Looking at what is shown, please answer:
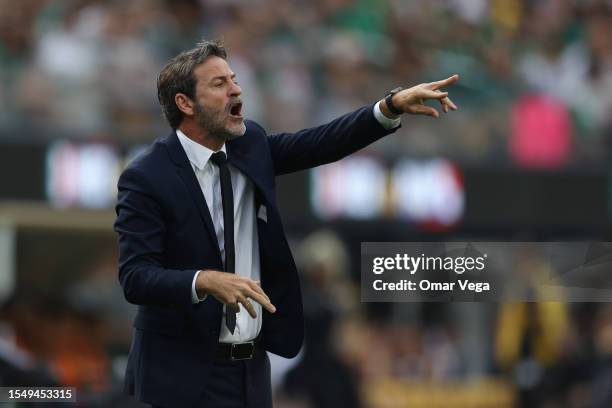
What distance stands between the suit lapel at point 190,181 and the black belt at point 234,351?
1.00 ft

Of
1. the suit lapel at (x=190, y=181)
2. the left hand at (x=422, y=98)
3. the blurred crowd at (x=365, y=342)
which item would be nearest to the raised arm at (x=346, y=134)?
the left hand at (x=422, y=98)

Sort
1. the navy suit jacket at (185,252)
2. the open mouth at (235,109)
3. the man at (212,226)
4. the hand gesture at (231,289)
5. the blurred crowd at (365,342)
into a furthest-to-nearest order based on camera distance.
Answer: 1. the blurred crowd at (365,342)
2. the open mouth at (235,109)
3. the man at (212,226)
4. the navy suit jacket at (185,252)
5. the hand gesture at (231,289)

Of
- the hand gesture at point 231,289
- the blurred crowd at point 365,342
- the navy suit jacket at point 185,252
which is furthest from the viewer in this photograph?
the blurred crowd at point 365,342

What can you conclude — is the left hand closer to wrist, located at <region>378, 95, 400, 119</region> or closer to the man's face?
wrist, located at <region>378, 95, 400, 119</region>

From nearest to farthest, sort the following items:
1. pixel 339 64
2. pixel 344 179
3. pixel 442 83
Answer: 1. pixel 442 83
2. pixel 344 179
3. pixel 339 64

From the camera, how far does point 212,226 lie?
4.51m

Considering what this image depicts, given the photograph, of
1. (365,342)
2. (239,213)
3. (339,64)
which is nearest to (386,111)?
(239,213)

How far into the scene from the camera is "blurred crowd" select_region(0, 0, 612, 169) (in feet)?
33.6

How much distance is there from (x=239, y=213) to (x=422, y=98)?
74 centimetres

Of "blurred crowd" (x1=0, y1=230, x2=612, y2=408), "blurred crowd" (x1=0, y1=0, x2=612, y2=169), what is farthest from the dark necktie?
"blurred crowd" (x1=0, y1=0, x2=612, y2=169)

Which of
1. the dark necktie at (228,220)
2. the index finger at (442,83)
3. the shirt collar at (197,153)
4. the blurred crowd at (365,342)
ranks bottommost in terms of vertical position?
the blurred crowd at (365,342)

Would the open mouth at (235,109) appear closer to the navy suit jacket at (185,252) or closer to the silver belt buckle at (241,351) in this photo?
the navy suit jacket at (185,252)

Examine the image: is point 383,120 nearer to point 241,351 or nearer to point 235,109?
point 235,109

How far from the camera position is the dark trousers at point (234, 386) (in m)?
4.52
